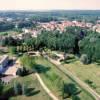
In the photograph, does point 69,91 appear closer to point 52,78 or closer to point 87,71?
point 52,78

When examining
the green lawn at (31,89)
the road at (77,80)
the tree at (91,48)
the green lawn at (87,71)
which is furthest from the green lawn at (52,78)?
the tree at (91,48)

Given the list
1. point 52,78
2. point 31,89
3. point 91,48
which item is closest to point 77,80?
point 52,78

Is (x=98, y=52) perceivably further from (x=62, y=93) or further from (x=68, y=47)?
(x=62, y=93)

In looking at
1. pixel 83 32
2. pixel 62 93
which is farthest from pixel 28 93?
pixel 83 32

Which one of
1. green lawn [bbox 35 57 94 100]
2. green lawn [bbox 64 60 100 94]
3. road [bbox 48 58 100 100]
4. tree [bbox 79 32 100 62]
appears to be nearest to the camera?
green lawn [bbox 35 57 94 100]

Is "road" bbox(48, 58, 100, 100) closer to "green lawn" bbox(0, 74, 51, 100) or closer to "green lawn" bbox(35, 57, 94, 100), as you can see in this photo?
"green lawn" bbox(35, 57, 94, 100)

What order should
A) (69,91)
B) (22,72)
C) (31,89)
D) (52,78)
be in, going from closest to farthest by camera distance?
(69,91)
(31,89)
(52,78)
(22,72)

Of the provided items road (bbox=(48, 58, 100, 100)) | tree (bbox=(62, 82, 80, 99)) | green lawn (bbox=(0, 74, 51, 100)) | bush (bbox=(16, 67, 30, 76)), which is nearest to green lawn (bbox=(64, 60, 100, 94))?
road (bbox=(48, 58, 100, 100))
